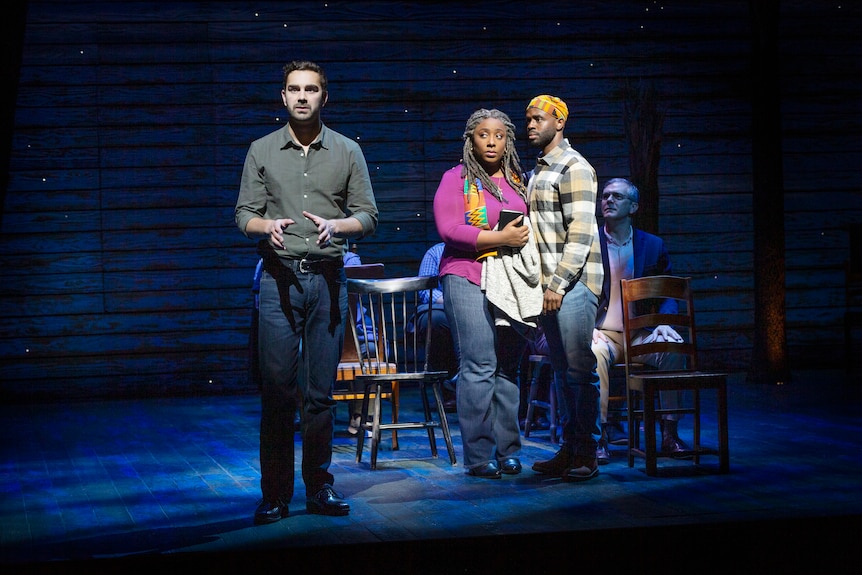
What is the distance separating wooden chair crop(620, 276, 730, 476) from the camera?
4527 millimetres

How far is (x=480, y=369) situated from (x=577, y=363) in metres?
0.42

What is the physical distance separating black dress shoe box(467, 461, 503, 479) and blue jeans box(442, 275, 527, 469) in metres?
0.02

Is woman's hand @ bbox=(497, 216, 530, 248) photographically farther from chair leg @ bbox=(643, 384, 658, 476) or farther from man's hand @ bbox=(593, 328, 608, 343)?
man's hand @ bbox=(593, 328, 608, 343)

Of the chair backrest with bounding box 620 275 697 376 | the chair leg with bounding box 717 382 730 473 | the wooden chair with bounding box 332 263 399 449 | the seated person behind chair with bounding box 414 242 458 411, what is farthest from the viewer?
the seated person behind chair with bounding box 414 242 458 411

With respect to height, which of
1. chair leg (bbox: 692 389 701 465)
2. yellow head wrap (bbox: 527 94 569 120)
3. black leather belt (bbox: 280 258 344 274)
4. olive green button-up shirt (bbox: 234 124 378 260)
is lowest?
chair leg (bbox: 692 389 701 465)

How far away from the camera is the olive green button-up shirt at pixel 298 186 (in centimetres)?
380

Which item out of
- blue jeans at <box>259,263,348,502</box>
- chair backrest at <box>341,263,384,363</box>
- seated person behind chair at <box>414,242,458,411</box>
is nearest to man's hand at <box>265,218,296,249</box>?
blue jeans at <box>259,263,348,502</box>

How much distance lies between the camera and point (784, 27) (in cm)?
886

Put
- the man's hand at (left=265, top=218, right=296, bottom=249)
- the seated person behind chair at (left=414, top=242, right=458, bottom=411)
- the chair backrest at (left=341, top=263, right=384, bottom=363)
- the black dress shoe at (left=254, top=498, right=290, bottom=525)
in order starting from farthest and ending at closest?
the seated person behind chair at (left=414, top=242, right=458, bottom=411), the chair backrest at (left=341, top=263, right=384, bottom=363), the black dress shoe at (left=254, top=498, right=290, bottom=525), the man's hand at (left=265, top=218, right=296, bottom=249)

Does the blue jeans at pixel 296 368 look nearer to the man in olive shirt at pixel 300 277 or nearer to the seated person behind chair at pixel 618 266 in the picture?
the man in olive shirt at pixel 300 277

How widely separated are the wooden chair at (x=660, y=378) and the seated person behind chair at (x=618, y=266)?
15 cm

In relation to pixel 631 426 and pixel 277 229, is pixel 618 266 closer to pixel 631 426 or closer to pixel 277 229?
pixel 631 426

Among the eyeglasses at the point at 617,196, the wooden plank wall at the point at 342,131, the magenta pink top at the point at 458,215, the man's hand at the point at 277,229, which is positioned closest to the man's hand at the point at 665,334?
the eyeglasses at the point at 617,196

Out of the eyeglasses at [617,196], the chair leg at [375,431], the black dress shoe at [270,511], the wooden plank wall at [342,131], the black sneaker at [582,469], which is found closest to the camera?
the black dress shoe at [270,511]
